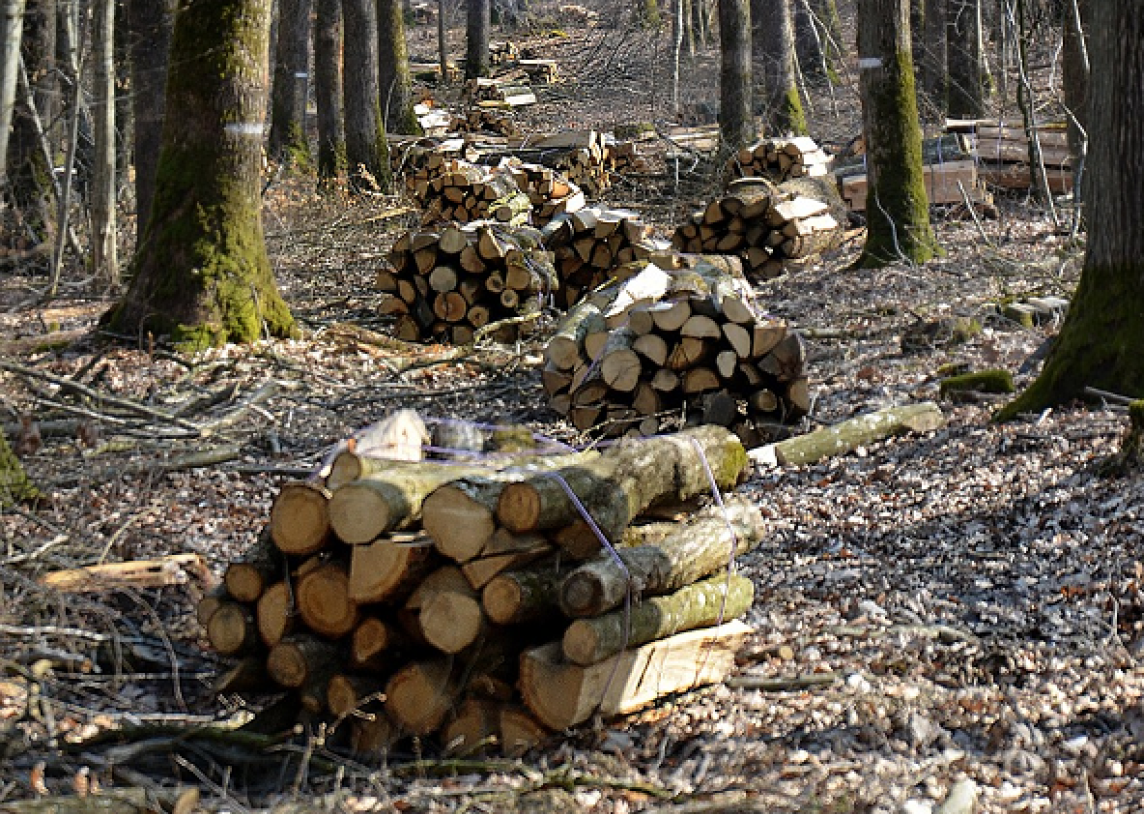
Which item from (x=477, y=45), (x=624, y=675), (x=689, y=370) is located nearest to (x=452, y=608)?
(x=624, y=675)

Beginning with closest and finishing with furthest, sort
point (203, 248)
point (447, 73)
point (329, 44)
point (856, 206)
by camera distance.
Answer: point (203, 248), point (856, 206), point (329, 44), point (447, 73)

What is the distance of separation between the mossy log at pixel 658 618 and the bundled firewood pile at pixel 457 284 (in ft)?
→ 23.1

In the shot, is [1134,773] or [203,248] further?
[203,248]

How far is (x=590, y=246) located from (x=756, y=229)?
222 cm

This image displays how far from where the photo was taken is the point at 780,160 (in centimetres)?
1759

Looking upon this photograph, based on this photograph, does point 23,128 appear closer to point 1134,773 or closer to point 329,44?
point 329,44

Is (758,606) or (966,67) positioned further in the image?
(966,67)

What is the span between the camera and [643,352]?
8.45m

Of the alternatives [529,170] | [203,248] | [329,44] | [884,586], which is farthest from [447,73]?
[884,586]

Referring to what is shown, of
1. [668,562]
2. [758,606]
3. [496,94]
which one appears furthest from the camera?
[496,94]

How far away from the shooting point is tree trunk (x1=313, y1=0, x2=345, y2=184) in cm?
1989

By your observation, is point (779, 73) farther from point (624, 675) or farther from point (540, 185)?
point (624, 675)

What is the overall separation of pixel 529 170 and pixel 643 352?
984 centimetres

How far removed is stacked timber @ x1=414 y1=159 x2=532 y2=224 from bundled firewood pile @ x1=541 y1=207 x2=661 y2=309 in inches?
115
